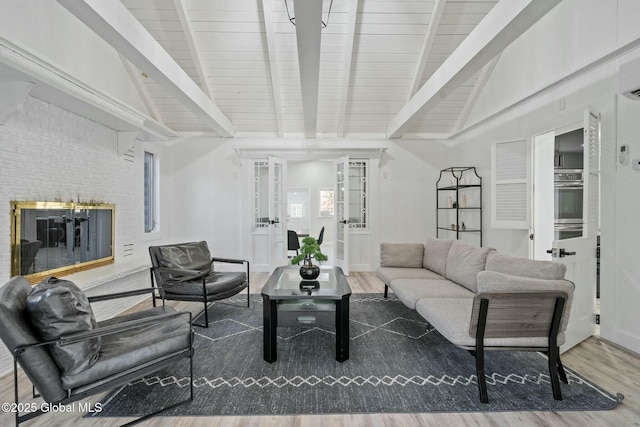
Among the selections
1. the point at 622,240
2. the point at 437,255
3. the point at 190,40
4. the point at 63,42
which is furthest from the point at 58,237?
the point at 622,240

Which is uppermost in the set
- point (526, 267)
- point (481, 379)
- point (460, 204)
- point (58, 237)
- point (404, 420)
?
point (460, 204)

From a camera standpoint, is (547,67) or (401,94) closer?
(547,67)

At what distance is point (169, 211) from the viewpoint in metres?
5.65

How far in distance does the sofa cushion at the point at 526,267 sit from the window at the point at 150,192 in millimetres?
5304

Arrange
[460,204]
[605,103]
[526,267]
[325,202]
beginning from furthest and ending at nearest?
1. [325,202]
2. [460,204]
3. [605,103]
4. [526,267]

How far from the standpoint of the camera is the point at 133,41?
2.50m

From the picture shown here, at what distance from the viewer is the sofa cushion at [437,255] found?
3.59 m

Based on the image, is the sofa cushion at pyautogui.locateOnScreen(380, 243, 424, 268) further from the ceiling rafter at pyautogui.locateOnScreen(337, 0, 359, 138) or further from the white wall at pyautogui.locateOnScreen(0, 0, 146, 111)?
the white wall at pyautogui.locateOnScreen(0, 0, 146, 111)

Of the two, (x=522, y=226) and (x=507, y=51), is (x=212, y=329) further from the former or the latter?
(x=507, y=51)

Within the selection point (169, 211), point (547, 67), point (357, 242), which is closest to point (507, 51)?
point (547, 67)

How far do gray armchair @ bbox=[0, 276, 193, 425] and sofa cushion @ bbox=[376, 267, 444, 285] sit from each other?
251 cm

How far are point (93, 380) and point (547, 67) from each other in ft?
16.3

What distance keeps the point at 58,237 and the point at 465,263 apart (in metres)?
4.25

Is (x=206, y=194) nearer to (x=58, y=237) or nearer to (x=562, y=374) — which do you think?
(x=58, y=237)
